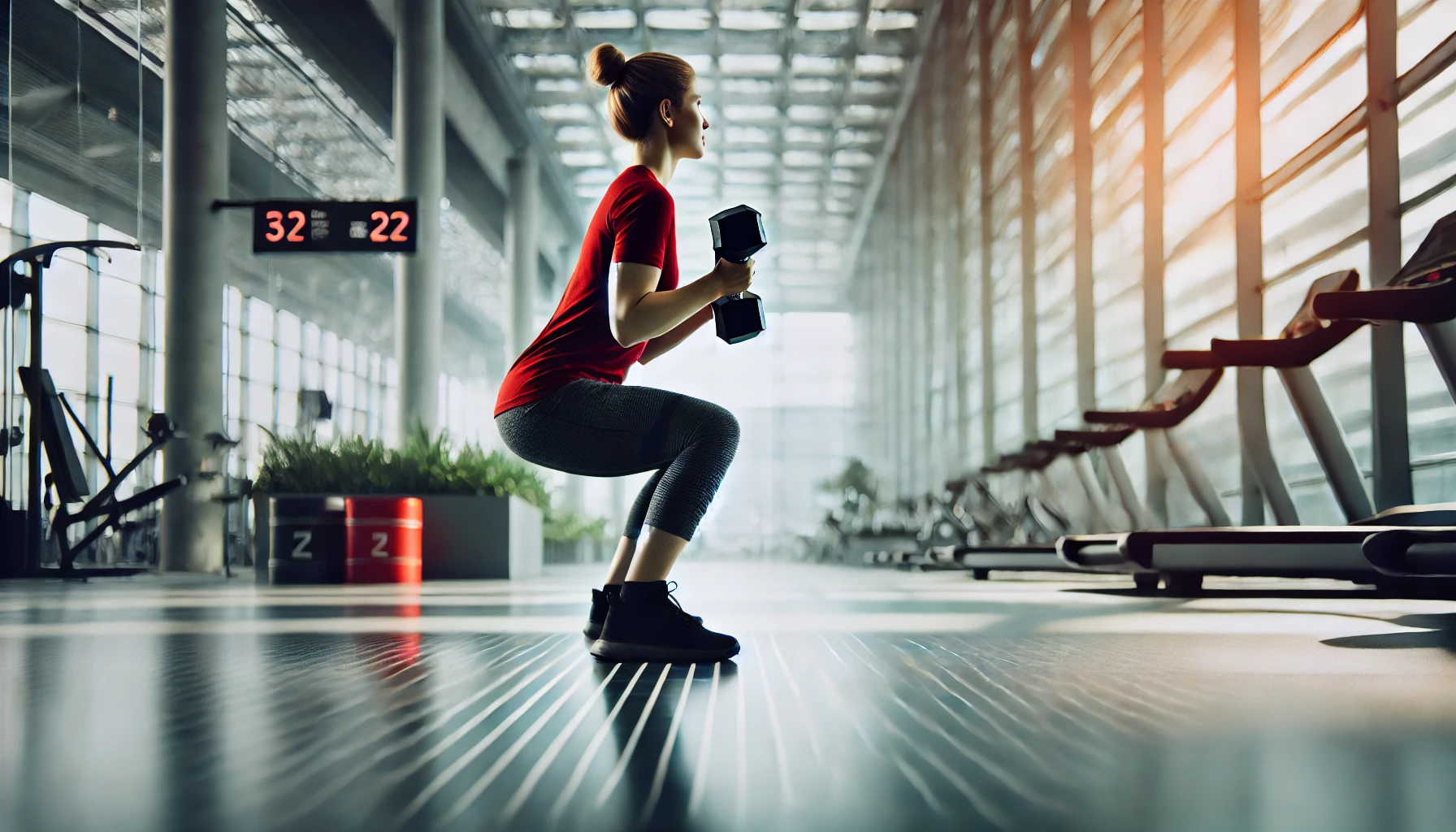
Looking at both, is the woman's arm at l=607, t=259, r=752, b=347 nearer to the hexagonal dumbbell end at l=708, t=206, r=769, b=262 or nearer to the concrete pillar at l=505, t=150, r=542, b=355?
the hexagonal dumbbell end at l=708, t=206, r=769, b=262

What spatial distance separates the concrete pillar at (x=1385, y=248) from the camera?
596 cm

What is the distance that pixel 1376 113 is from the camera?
6.34m

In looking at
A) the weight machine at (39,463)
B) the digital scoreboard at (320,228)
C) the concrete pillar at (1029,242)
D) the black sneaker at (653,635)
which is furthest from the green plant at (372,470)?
the concrete pillar at (1029,242)

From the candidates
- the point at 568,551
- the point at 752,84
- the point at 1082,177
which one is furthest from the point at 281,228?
the point at 752,84

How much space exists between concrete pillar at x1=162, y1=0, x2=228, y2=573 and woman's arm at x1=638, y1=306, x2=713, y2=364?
10103 millimetres

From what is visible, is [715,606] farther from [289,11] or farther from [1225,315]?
[289,11]

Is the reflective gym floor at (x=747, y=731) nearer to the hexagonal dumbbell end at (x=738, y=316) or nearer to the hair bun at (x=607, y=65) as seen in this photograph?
the hexagonal dumbbell end at (x=738, y=316)

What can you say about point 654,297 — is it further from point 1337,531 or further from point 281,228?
point 281,228

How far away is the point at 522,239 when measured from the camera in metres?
23.5

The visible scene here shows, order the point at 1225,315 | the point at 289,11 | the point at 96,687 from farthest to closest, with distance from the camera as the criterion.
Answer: the point at 289,11 < the point at 1225,315 < the point at 96,687

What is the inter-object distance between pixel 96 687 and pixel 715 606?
3497mm

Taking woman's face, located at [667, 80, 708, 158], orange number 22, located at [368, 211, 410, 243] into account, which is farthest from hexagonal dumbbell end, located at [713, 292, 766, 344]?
orange number 22, located at [368, 211, 410, 243]

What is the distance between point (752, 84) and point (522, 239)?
574 centimetres

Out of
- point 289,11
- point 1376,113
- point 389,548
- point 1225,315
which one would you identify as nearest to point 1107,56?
point 1225,315
